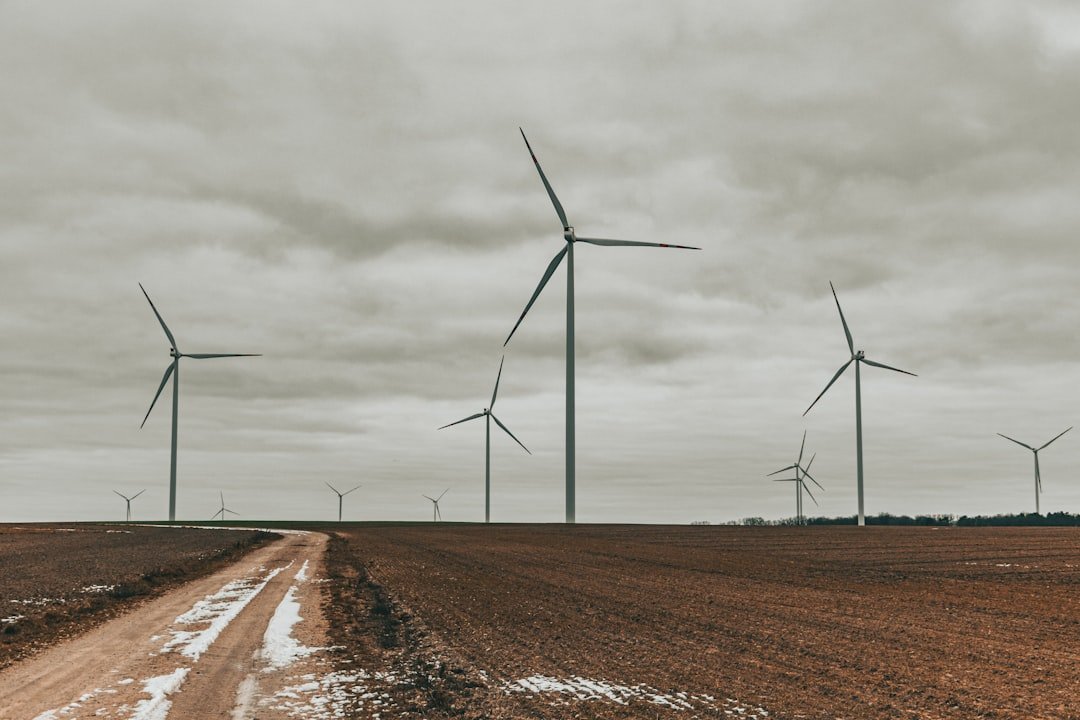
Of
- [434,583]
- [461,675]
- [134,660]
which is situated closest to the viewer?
[461,675]

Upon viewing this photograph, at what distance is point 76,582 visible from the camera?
106ft

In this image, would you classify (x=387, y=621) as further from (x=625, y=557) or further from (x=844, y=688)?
(x=625, y=557)

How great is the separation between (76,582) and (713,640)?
23.4 metres

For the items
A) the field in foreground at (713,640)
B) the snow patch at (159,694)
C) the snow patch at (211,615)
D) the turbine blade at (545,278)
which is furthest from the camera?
the turbine blade at (545,278)

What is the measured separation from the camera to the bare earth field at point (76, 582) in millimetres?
20677

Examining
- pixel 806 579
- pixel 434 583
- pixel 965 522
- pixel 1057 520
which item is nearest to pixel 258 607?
pixel 434 583

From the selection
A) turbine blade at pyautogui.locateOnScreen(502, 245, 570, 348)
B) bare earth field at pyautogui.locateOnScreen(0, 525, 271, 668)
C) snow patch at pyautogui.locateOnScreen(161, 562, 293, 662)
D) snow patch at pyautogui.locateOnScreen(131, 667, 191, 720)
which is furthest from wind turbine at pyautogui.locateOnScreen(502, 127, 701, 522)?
snow patch at pyautogui.locateOnScreen(131, 667, 191, 720)

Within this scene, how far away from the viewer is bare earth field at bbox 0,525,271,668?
20677mm

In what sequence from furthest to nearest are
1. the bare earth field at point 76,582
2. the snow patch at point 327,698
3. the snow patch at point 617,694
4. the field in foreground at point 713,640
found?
the bare earth field at point 76,582 → the field in foreground at point 713,640 → the snow patch at point 617,694 → the snow patch at point 327,698

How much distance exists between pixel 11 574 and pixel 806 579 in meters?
30.1

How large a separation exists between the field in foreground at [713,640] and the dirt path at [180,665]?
1315mm

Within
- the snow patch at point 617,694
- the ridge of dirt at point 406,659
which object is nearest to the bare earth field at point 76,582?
the ridge of dirt at point 406,659

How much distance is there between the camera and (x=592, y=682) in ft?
47.5

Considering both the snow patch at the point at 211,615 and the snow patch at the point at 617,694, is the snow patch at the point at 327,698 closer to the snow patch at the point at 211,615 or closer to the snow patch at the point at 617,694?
the snow patch at the point at 617,694
